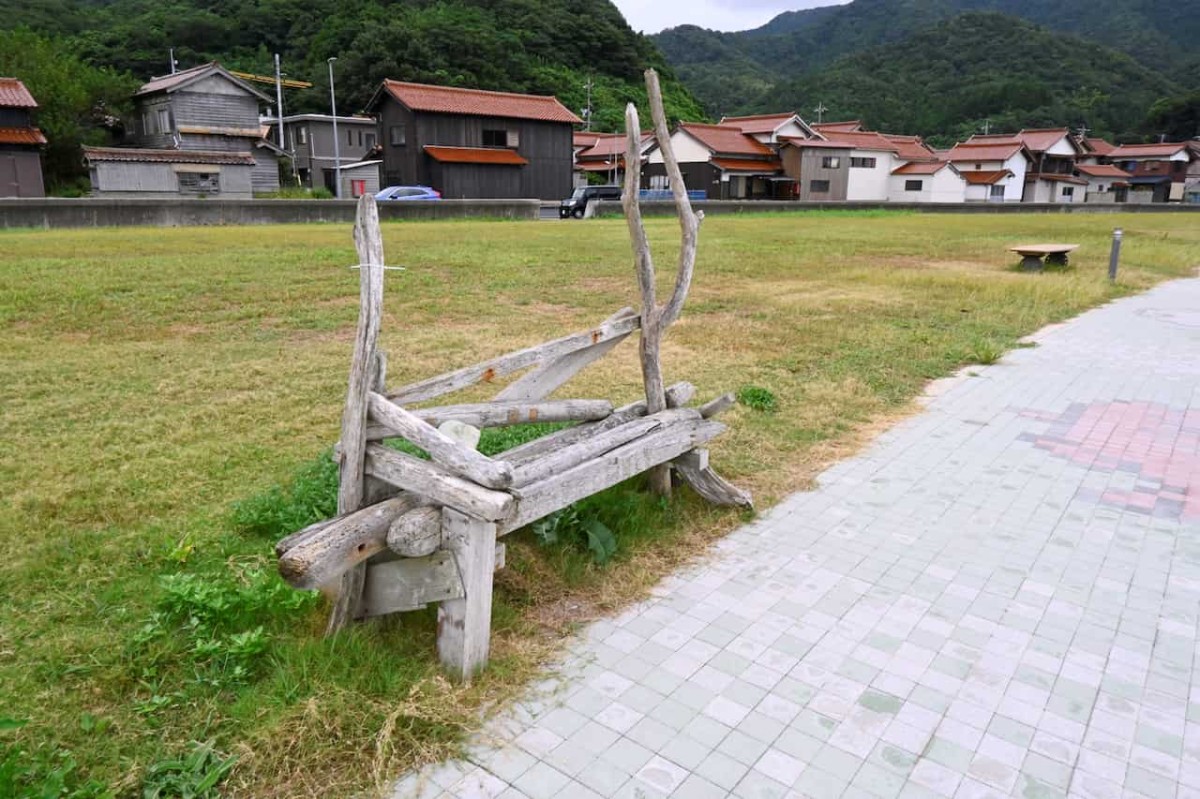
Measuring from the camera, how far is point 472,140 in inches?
1618

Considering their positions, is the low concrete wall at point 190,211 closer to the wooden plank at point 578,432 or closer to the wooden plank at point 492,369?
the wooden plank at point 578,432

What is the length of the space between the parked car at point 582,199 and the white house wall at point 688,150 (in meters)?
16.9

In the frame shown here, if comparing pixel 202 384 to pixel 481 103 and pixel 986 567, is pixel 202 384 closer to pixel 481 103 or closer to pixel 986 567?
pixel 986 567

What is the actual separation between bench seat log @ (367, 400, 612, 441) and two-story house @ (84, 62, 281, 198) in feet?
125

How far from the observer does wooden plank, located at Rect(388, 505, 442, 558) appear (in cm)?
Answer: 284

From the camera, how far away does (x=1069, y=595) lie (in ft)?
12.6


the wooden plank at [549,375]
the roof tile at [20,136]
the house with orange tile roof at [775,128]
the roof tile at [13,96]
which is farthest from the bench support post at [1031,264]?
the house with orange tile roof at [775,128]

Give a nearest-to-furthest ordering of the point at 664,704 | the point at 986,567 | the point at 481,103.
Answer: the point at 664,704, the point at 986,567, the point at 481,103

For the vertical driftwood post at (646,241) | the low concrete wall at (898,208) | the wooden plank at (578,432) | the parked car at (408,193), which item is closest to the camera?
the wooden plank at (578,432)

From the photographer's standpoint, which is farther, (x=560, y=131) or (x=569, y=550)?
(x=560, y=131)

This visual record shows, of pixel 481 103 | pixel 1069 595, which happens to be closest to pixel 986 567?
pixel 1069 595

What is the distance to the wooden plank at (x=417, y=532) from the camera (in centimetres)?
284

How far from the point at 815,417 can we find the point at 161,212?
18.9 metres

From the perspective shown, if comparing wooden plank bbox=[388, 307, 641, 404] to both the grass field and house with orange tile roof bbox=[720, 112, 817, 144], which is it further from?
house with orange tile roof bbox=[720, 112, 817, 144]
